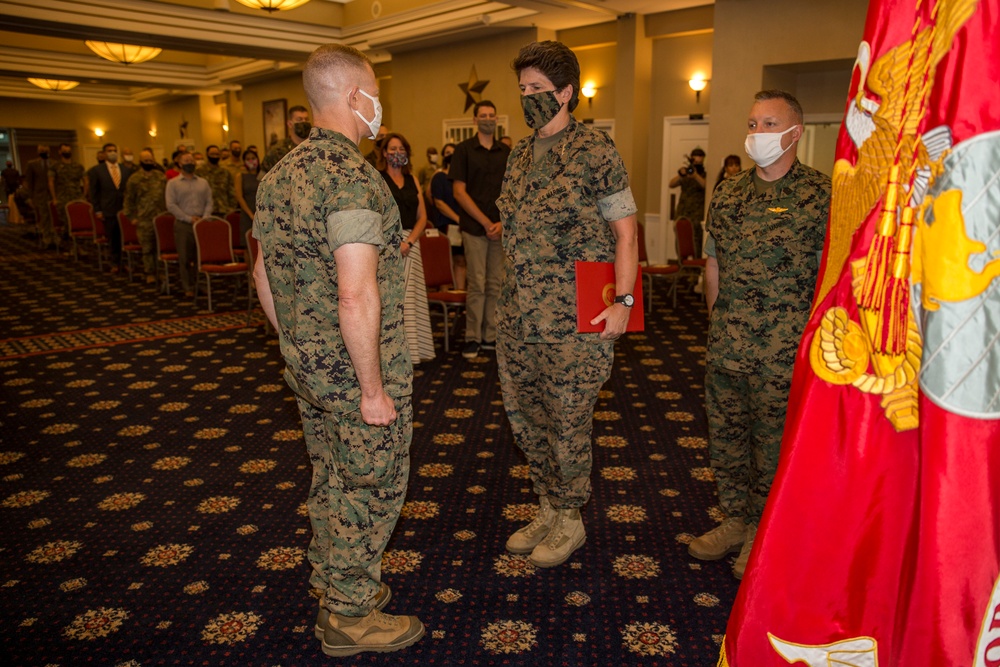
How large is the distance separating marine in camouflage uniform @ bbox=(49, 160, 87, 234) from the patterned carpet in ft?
26.9

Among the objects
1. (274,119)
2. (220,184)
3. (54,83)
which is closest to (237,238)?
(220,184)

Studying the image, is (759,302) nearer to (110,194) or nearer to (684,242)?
(684,242)

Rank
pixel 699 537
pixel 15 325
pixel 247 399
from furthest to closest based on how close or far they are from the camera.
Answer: pixel 15 325 → pixel 247 399 → pixel 699 537

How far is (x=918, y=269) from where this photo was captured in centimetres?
104

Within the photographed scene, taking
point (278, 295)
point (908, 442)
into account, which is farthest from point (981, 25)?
point (278, 295)

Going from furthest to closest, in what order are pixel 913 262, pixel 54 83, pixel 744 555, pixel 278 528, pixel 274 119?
pixel 54 83 < pixel 274 119 < pixel 278 528 < pixel 744 555 < pixel 913 262

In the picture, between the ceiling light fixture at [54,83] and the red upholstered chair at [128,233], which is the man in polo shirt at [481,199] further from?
the ceiling light fixture at [54,83]

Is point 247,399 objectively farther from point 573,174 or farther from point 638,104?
point 638,104

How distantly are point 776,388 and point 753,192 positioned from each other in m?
0.63

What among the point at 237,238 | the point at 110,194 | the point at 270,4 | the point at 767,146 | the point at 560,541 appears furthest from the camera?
the point at 110,194

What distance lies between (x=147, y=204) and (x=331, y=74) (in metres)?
7.86

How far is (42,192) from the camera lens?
42.7 feet

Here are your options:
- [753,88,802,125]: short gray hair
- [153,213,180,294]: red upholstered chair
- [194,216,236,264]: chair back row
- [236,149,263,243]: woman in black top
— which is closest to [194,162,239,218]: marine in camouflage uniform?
[153,213,180,294]: red upholstered chair

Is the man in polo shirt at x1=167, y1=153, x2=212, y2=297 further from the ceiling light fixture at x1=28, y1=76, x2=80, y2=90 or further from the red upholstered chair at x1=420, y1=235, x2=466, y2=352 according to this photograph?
the ceiling light fixture at x1=28, y1=76, x2=80, y2=90
